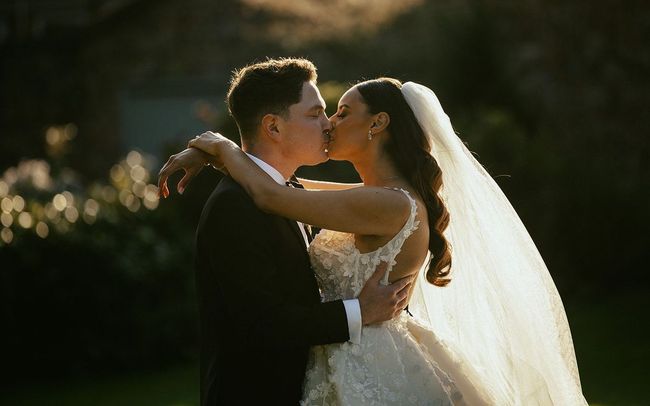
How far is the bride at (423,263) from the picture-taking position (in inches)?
168

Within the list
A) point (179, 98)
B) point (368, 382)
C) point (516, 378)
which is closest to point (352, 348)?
point (368, 382)

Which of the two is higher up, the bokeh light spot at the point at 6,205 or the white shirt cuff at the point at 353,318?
the white shirt cuff at the point at 353,318

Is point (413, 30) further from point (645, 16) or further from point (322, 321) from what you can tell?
point (322, 321)

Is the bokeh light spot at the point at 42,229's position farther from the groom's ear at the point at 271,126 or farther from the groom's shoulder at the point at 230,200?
the groom's shoulder at the point at 230,200

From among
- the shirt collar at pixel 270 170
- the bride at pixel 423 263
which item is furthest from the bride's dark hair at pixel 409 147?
the shirt collar at pixel 270 170

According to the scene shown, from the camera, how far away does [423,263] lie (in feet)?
15.0

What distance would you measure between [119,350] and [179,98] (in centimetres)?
1091

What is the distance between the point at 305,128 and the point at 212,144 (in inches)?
16.7

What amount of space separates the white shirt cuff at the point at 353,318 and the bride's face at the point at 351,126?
2.33 feet

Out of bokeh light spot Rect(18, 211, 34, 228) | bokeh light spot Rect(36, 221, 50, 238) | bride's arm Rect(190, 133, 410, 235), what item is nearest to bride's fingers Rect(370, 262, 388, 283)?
bride's arm Rect(190, 133, 410, 235)

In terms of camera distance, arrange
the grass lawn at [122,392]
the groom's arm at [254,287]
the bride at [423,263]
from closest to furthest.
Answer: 1. the groom's arm at [254,287]
2. the bride at [423,263]
3. the grass lawn at [122,392]

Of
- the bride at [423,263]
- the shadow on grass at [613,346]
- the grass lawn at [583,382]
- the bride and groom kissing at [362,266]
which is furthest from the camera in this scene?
the grass lawn at [583,382]

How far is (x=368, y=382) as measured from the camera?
4.25 meters

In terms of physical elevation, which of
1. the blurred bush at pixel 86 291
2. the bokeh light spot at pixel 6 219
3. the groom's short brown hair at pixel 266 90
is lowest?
the blurred bush at pixel 86 291
